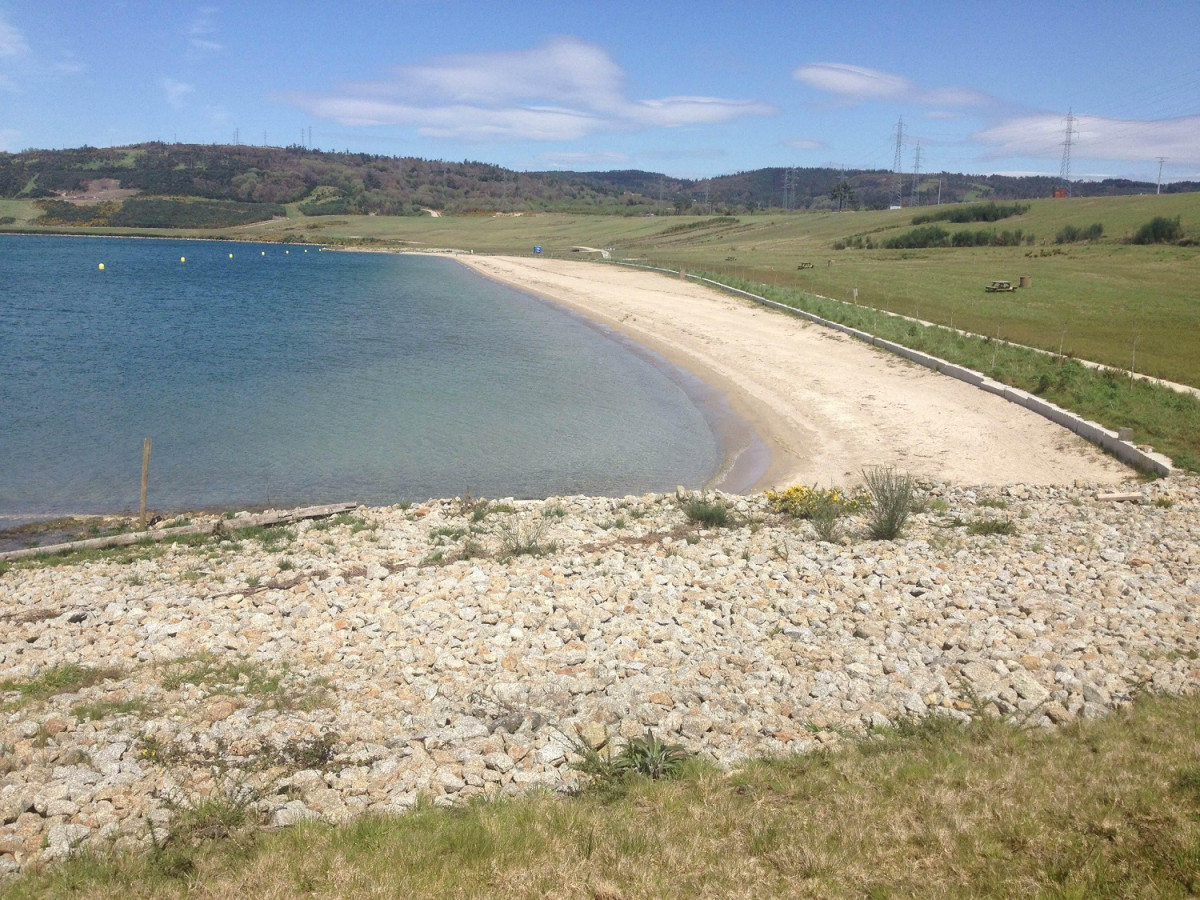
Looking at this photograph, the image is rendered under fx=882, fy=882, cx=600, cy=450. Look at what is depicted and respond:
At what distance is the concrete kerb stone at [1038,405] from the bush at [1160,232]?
44.2 m

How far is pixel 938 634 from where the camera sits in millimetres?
8312

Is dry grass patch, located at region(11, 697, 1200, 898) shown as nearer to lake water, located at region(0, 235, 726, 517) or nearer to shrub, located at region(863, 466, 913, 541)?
shrub, located at region(863, 466, 913, 541)

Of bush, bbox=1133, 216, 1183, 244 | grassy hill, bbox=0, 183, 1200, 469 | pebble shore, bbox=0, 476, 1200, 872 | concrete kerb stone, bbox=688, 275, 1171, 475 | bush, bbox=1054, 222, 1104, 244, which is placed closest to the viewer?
pebble shore, bbox=0, 476, 1200, 872

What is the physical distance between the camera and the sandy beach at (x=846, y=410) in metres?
17.1

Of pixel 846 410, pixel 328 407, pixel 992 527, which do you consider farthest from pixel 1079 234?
pixel 992 527

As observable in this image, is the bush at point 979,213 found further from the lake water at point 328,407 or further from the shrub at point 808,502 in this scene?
the shrub at point 808,502

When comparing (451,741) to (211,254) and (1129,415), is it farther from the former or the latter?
(211,254)

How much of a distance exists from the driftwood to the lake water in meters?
2.17

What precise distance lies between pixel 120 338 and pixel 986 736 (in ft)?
135

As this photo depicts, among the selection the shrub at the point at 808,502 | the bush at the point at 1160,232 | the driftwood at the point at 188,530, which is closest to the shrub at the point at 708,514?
the shrub at the point at 808,502

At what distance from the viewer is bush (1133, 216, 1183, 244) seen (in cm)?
6391

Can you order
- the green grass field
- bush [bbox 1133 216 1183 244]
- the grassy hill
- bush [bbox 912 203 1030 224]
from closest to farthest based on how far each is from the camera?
the grassy hill, the green grass field, bush [bbox 1133 216 1183 244], bush [bbox 912 203 1030 224]

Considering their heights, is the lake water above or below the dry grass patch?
below

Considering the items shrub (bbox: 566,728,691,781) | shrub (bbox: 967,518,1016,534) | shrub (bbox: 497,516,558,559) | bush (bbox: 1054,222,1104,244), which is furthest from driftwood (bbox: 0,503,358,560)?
bush (bbox: 1054,222,1104,244)
